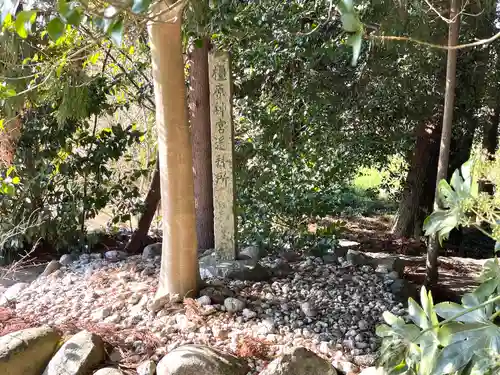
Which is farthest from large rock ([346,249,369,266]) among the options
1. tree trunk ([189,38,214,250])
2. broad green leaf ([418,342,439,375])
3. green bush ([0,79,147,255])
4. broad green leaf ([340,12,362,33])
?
broad green leaf ([340,12,362,33])

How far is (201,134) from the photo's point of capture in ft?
12.1

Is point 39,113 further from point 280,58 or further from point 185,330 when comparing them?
point 185,330

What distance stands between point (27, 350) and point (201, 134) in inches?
78.7

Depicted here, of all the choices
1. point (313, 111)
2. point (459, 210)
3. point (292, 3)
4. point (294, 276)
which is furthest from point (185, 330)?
point (292, 3)

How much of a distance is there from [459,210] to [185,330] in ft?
4.82

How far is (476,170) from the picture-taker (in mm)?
1424

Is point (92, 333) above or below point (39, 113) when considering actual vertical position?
below

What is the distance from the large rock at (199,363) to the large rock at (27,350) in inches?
22.6

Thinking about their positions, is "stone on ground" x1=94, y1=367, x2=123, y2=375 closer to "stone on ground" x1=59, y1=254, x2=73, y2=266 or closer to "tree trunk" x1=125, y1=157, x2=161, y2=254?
"stone on ground" x1=59, y1=254, x2=73, y2=266

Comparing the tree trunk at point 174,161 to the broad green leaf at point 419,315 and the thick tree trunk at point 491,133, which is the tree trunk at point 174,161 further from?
the thick tree trunk at point 491,133

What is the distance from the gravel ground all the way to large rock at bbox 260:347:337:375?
125 mm

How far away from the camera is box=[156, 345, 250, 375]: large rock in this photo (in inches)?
78.5

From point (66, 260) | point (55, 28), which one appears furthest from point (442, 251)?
point (55, 28)

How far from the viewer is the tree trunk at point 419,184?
5.21 metres
